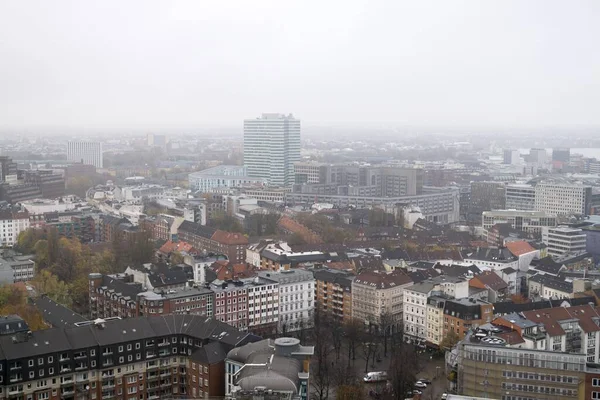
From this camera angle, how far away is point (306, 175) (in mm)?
33469

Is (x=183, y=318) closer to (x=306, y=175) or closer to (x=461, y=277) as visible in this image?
(x=461, y=277)

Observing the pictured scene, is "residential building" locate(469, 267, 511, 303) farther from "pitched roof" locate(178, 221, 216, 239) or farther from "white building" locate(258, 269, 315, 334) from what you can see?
"pitched roof" locate(178, 221, 216, 239)

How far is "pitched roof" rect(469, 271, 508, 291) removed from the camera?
14422mm

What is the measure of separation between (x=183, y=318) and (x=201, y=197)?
17.6 meters

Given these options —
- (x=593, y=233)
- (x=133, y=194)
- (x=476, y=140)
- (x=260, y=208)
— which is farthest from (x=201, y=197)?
(x=476, y=140)

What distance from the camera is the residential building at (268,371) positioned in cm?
803

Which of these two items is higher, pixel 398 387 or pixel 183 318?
pixel 183 318

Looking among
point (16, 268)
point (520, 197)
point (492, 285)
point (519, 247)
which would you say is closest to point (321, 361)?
point (492, 285)

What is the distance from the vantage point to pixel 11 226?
66.5ft

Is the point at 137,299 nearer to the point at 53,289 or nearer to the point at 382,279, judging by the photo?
the point at 53,289

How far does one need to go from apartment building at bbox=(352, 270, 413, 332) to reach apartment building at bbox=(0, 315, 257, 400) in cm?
382

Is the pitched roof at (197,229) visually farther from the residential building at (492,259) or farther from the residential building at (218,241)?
the residential building at (492,259)

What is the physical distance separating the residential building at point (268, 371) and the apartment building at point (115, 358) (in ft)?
1.07

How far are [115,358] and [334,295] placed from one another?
545 cm
